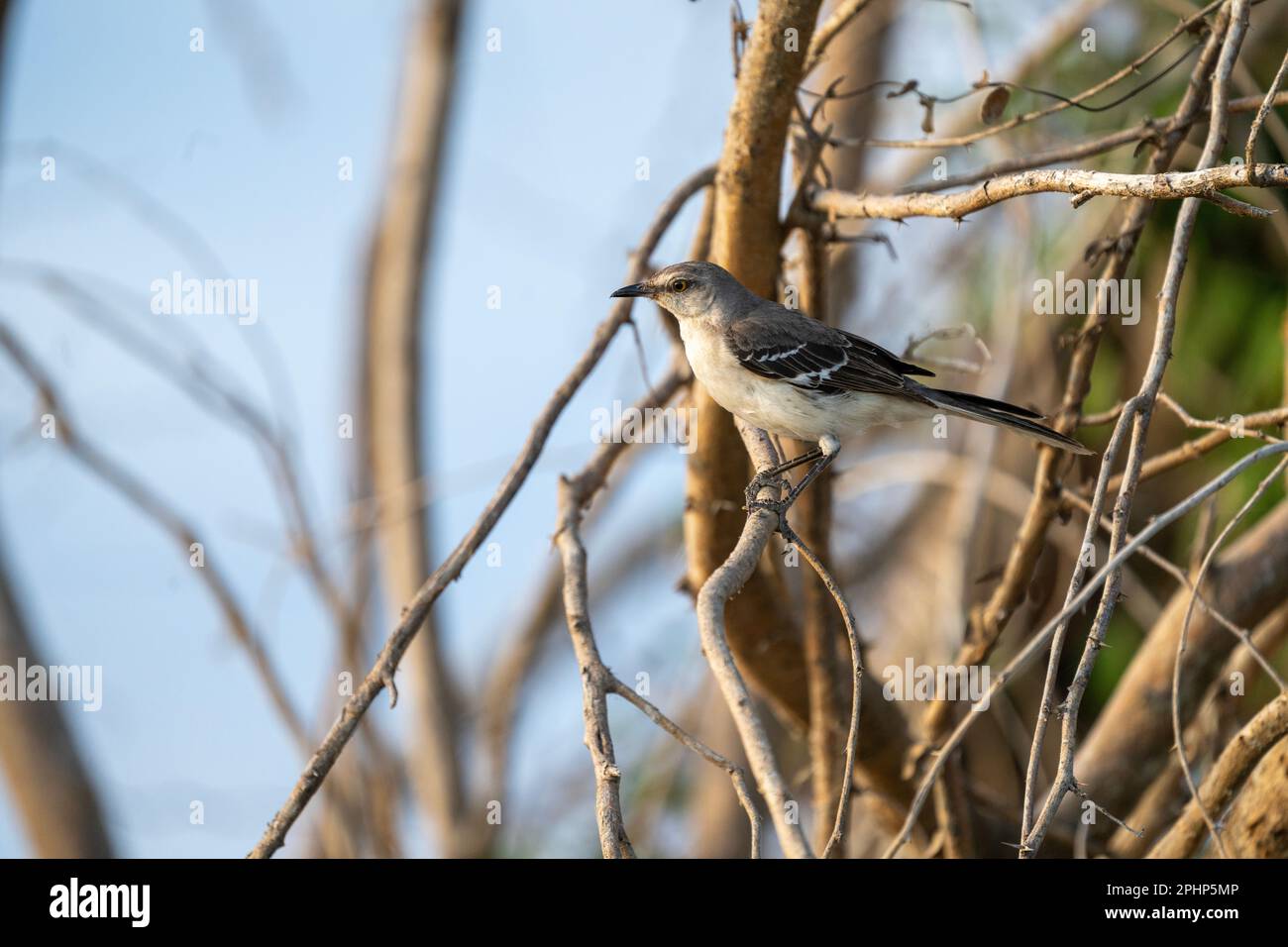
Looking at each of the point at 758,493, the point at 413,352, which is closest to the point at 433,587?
the point at 758,493

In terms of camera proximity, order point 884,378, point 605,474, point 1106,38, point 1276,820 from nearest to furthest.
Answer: point 1276,820, point 605,474, point 884,378, point 1106,38

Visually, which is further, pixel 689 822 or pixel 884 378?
pixel 689 822

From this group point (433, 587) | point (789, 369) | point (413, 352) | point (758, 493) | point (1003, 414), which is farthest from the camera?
point (413, 352)

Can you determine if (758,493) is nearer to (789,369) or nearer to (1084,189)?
(789,369)

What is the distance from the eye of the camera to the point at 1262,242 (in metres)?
7.78

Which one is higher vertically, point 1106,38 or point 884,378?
point 1106,38

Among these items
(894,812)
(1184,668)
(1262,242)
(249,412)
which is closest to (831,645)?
(894,812)

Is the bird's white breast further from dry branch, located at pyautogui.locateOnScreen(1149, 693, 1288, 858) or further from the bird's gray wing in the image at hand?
dry branch, located at pyautogui.locateOnScreen(1149, 693, 1288, 858)

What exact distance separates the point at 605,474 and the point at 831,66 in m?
4.29

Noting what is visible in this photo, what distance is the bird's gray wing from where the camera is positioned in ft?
14.5

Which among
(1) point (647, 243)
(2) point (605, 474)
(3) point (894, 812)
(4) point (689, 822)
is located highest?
(1) point (647, 243)

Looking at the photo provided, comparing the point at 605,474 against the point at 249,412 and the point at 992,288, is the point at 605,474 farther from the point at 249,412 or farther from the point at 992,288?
the point at 992,288

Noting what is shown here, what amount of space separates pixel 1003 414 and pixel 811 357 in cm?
78

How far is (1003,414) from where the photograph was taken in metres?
4.15
